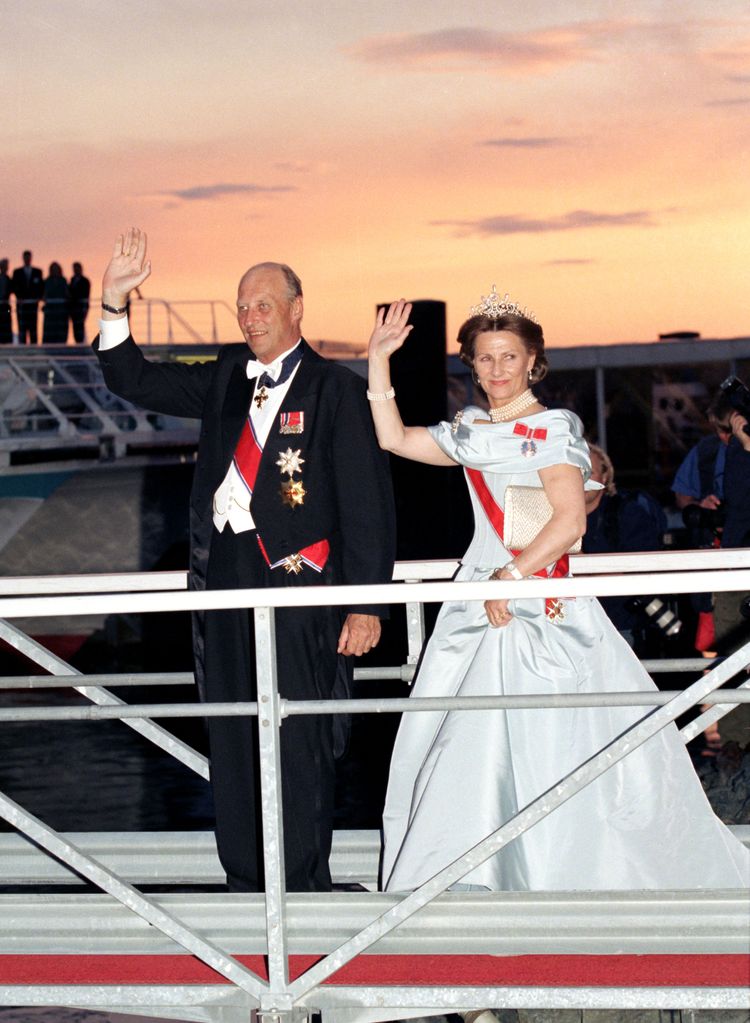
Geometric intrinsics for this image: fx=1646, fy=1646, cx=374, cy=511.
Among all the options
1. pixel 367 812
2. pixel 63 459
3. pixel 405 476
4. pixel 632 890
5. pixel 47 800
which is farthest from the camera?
pixel 63 459

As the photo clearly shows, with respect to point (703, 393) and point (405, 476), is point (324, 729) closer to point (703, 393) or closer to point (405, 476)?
point (405, 476)

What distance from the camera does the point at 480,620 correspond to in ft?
13.4

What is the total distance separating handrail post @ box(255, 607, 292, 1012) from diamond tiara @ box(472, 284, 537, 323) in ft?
3.56

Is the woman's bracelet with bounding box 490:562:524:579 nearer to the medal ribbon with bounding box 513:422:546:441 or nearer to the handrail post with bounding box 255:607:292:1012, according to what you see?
the medal ribbon with bounding box 513:422:546:441

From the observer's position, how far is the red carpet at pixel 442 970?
3.36 m

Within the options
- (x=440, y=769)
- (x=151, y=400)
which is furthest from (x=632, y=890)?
(x=151, y=400)

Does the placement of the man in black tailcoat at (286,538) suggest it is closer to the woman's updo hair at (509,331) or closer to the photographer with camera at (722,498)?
the woman's updo hair at (509,331)

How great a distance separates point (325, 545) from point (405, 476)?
861 centimetres

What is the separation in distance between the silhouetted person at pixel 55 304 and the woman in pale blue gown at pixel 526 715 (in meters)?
25.0

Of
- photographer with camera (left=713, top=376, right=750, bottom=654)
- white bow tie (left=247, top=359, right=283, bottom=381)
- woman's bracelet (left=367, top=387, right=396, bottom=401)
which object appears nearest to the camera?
woman's bracelet (left=367, top=387, right=396, bottom=401)

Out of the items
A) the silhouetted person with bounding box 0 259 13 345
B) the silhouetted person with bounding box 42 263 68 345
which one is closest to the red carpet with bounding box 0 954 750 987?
the silhouetted person with bounding box 0 259 13 345

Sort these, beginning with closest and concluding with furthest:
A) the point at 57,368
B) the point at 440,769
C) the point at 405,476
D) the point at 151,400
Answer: the point at 440,769
the point at 151,400
the point at 405,476
the point at 57,368

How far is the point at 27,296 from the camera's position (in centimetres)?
2906

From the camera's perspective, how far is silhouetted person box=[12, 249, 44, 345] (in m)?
28.3
